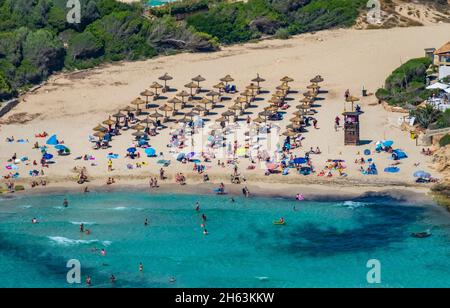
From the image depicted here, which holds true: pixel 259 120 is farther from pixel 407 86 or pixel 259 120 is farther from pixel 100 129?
pixel 407 86

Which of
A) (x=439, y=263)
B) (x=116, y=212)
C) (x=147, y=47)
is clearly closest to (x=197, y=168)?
(x=116, y=212)

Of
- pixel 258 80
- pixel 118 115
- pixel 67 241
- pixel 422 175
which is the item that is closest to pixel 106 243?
pixel 67 241

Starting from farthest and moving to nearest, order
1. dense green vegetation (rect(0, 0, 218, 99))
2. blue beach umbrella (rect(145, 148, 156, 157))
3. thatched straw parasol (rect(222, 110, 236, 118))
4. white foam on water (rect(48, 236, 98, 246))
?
1. dense green vegetation (rect(0, 0, 218, 99))
2. thatched straw parasol (rect(222, 110, 236, 118))
3. blue beach umbrella (rect(145, 148, 156, 157))
4. white foam on water (rect(48, 236, 98, 246))

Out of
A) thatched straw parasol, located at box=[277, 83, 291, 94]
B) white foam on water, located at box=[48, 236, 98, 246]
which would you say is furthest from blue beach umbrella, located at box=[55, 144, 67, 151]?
thatched straw parasol, located at box=[277, 83, 291, 94]

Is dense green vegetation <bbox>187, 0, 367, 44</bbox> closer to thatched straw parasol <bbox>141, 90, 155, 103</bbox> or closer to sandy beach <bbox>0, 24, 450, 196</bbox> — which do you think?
sandy beach <bbox>0, 24, 450, 196</bbox>

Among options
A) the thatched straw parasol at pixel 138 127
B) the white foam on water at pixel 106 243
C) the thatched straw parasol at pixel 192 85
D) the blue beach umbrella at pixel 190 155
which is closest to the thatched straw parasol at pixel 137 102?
the thatched straw parasol at pixel 138 127

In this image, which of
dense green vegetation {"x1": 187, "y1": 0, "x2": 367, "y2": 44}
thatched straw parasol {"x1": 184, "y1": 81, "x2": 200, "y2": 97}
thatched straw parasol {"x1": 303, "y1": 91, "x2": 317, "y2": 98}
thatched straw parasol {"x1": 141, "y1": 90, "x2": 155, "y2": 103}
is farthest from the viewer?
dense green vegetation {"x1": 187, "y1": 0, "x2": 367, "y2": 44}
